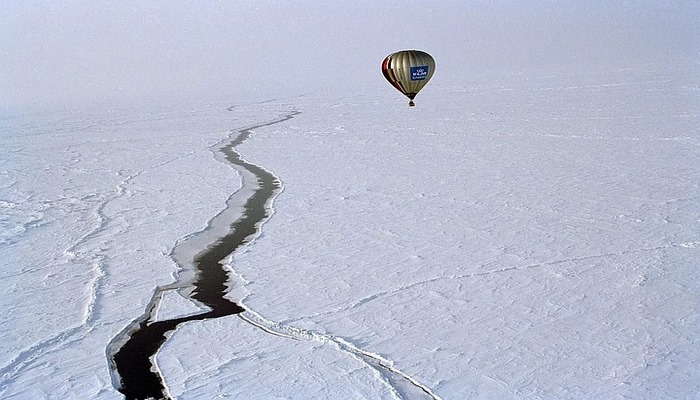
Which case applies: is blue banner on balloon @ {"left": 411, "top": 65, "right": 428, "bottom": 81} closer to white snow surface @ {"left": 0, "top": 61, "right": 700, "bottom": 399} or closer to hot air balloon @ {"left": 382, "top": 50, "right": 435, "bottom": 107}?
hot air balloon @ {"left": 382, "top": 50, "right": 435, "bottom": 107}

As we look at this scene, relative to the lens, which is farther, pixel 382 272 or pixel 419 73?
pixel 419 73

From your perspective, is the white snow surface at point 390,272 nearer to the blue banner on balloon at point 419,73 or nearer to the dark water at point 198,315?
the dark water at point 198,315

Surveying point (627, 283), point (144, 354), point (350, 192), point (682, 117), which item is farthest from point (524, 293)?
point (682, 117)

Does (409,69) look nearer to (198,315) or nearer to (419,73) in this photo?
(419,73)

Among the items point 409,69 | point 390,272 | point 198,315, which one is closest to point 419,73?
point 409,69

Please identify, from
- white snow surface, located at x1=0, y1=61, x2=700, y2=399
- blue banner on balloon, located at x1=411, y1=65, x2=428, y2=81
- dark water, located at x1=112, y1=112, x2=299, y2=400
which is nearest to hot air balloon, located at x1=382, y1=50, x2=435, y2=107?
blue banner on balloon, located at x1=411, y1=65, x2=428, y2=81

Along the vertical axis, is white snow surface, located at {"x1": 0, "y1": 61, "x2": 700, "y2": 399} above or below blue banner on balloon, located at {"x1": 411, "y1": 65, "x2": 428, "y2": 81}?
below
